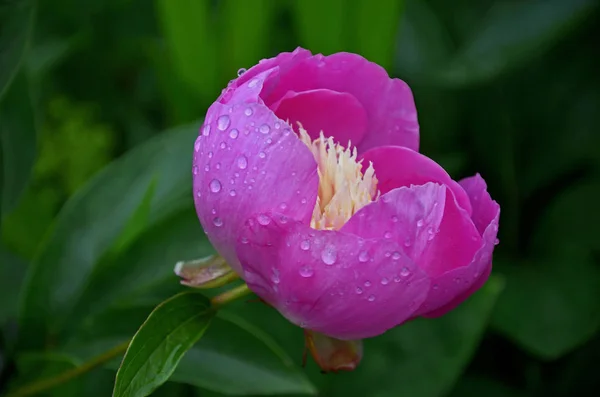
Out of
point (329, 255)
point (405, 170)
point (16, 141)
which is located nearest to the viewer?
point (329, 255)

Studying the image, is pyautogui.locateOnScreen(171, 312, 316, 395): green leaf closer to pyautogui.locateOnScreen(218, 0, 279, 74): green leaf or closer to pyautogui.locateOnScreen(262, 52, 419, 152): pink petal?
pyautogui.locateOnScreen(262, 52, 419, 152): pink petal

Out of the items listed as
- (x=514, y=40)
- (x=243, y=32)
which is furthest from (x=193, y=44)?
(x=514, y=40)

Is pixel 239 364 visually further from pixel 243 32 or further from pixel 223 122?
pixel 243 32

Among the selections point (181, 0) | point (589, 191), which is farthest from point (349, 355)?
point (589, 191)

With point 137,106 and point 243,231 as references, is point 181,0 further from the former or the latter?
point 243,231

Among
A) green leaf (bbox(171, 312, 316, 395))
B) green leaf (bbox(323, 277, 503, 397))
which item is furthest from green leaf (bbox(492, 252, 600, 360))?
green leaf (bbox(171, 312, 316, 395))

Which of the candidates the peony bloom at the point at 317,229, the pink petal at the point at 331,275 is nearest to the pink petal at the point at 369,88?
the peony bloom at the point at 317,229
